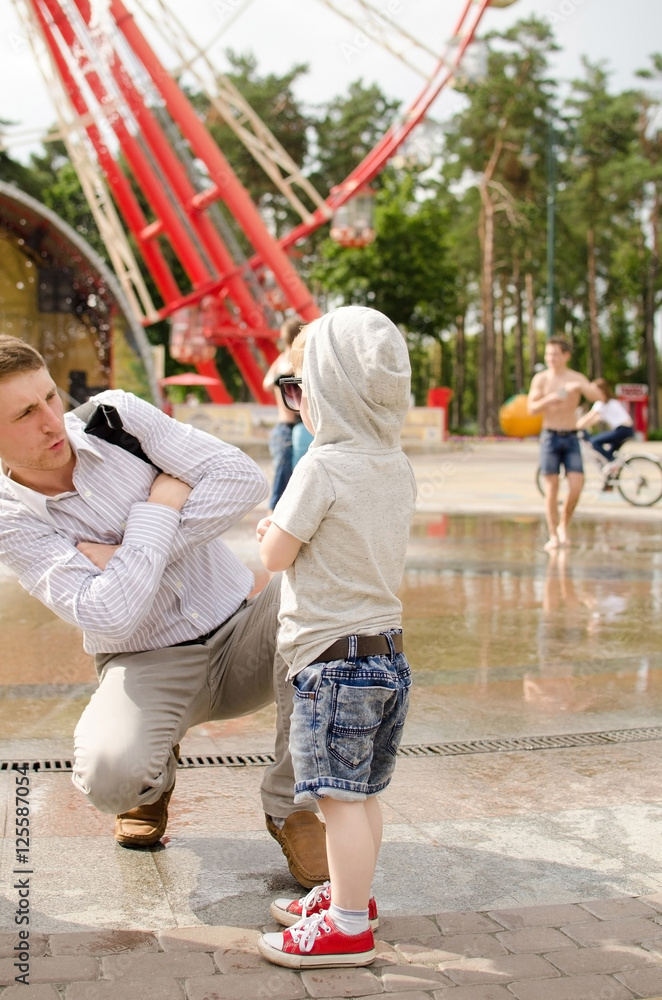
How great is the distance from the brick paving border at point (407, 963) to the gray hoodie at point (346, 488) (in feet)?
2.10

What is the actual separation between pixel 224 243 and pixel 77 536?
2687 cm

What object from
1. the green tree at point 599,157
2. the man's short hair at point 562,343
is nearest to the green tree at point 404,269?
the green tree at point 599,157

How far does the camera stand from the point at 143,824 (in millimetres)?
3020

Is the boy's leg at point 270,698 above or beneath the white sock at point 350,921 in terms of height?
above

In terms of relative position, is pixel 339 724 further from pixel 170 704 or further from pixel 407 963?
pixel 170 704

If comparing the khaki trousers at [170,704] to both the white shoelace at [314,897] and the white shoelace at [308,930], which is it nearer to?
the white shoelace at [314,897]

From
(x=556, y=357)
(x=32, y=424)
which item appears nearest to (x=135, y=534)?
(x=32, y=424)

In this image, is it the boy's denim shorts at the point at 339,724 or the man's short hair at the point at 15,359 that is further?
the man's short hair at the point at 15,359

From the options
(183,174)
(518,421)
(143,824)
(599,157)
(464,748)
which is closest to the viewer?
(143,824)

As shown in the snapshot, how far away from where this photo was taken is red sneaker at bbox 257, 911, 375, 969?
2.45m

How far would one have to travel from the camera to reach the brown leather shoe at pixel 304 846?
2.80 meters

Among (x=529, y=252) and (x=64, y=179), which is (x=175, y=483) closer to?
(x=529, y=252)

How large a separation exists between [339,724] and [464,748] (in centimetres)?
158

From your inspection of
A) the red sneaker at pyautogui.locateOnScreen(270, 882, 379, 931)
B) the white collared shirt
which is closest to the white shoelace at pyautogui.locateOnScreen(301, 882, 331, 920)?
the red sneaker at pyautogui.locateOnScreen(270, 882, 379, 931)
